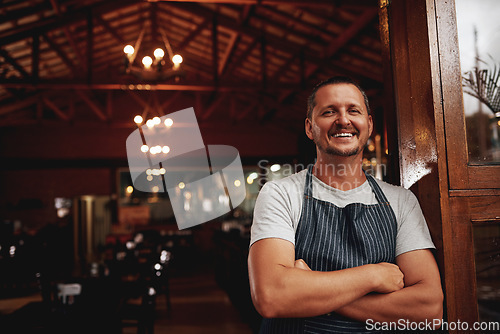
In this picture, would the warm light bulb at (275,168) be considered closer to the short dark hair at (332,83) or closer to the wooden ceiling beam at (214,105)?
the wooden ceiling beam at (214,105)

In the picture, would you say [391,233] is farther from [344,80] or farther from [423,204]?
[344,80]

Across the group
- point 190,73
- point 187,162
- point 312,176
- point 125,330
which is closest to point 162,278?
point 125,330

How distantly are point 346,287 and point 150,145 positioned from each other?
34.8 feet

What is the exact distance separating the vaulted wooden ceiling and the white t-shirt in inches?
194

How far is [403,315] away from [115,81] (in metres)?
8.06

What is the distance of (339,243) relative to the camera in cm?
138

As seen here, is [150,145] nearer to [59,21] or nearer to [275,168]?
[59,21]

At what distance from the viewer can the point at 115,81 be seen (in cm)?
834

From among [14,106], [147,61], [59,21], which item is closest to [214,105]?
[59,21]

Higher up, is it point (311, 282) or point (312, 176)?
point (312, 176)

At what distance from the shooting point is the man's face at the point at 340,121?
145 centimetres

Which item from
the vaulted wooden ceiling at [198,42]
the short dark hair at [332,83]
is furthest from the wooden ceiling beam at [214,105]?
the short dark hair at [332,83]

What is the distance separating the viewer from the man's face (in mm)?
1449

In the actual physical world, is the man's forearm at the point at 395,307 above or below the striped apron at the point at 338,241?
below
